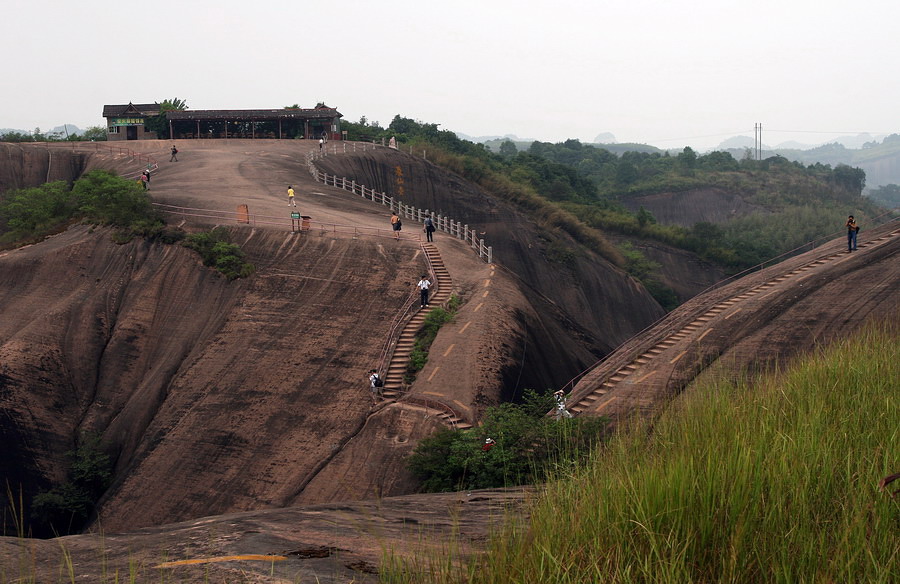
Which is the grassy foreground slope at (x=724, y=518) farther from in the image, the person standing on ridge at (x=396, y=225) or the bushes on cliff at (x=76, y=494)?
the person standing on ridge at (x=396, y=225)

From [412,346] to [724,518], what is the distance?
22595 mm

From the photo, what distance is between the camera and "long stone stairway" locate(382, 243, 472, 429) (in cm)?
2677

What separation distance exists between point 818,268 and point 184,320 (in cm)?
2708

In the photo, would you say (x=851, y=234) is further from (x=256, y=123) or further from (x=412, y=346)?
(x=256, y=123)

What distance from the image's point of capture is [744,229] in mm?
98500

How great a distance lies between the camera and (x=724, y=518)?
28.4 feet

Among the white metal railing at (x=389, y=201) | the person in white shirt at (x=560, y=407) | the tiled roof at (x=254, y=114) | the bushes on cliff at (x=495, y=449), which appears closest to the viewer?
the bushes on cliff at (x=495, y=449)

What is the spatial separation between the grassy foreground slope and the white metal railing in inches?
1102

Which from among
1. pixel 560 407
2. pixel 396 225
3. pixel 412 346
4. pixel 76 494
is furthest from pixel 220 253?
pixel 560 407

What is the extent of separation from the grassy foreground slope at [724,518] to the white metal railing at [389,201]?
91.8 ft

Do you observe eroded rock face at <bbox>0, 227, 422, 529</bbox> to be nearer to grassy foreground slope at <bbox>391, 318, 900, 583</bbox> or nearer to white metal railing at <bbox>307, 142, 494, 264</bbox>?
white metal railing at <bbox>307, 142, 494, 264</bbox>

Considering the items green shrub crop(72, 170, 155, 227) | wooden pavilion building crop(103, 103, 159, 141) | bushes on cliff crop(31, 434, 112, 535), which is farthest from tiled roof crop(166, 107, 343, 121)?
bushes on cliff crop(31, 434, 112, 535)

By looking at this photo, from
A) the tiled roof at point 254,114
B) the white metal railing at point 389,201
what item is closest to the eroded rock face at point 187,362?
the white metal railing at point 389,201

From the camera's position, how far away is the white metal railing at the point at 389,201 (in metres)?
42.0
